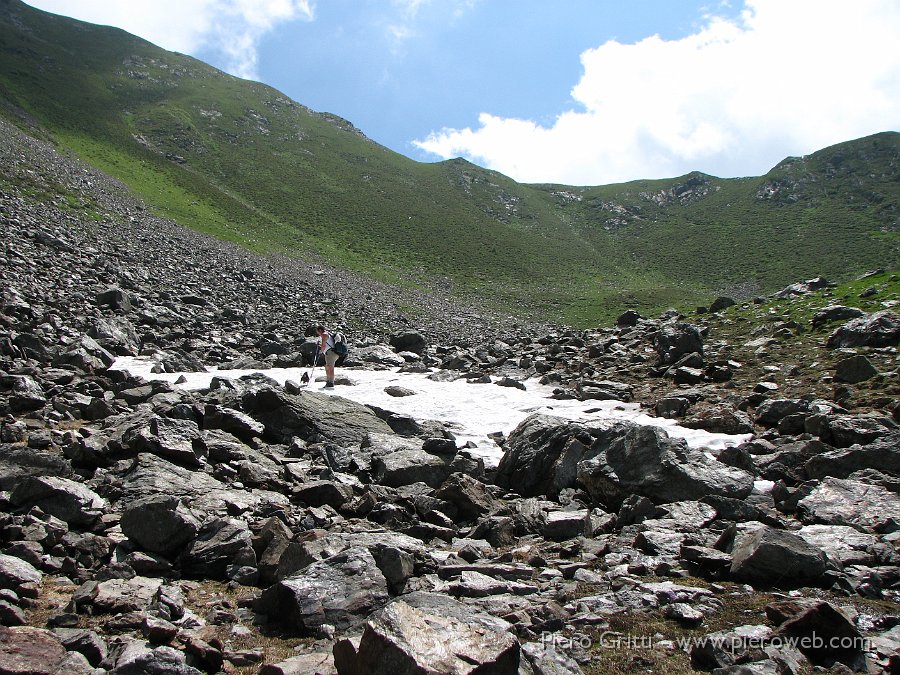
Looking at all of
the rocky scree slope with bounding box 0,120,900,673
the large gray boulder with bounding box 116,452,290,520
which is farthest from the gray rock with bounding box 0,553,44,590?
the large gray boulder with bounding box 116,452,290,520

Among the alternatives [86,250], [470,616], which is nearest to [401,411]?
[470,616]

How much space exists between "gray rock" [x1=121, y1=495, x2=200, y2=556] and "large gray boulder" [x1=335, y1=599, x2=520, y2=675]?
10.4 feet

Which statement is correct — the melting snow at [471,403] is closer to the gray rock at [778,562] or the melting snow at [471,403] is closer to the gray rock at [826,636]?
the gray rock at [778,562]

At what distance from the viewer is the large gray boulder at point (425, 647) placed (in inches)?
156

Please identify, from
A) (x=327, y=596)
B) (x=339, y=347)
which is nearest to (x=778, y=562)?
(x=327, y=596)

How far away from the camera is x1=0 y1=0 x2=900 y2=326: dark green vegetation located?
81.6 metres

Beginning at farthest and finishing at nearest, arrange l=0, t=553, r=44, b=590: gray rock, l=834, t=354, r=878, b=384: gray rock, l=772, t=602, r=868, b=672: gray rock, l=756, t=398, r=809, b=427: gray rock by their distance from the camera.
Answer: l=834, t=354, r=878, b=384: gray rock, l=756, t=398, r=809, b=427: gray rock, l=0, t=553, r=44, b=590: gray rock, l=772, t=602, r=868, b=672: gray rock

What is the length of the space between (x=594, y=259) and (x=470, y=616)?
116m

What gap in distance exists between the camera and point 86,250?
27688mm

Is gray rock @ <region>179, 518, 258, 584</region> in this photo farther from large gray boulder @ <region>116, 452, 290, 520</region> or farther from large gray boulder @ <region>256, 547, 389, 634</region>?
large gray boulder @ <region>256, 547, 389, 634</region>

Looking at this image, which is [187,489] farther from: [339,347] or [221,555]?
[339,347]

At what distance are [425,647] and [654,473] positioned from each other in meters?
6.60

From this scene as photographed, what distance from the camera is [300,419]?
12.1m

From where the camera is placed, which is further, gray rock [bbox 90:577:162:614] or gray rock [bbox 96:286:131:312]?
gray rock [bbox 96:286:131:312]
